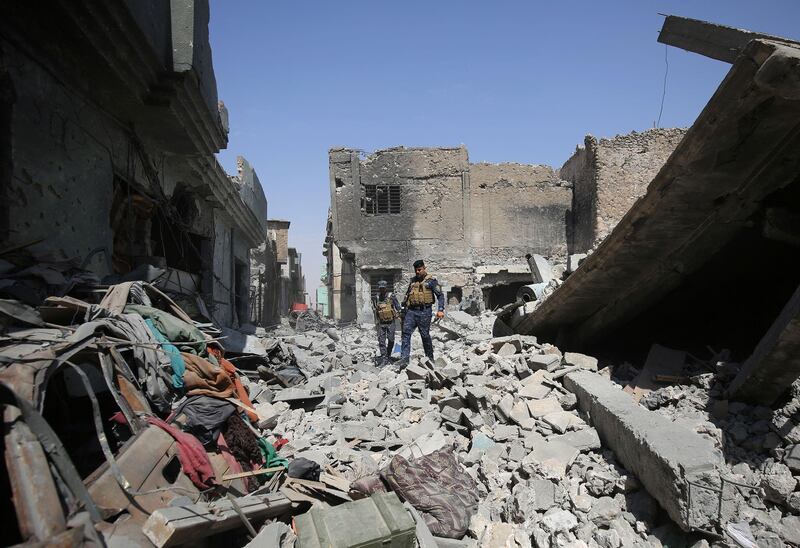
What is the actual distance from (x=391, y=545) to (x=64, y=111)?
4.25m

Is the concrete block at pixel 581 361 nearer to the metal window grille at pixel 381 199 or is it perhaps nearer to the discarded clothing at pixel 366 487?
the discarded clothing at pixel 366 487

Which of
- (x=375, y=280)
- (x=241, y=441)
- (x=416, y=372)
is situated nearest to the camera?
(x=241, y=441)

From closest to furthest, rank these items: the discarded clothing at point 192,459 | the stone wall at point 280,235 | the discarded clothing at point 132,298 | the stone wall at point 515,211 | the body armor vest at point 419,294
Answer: the discarded clothing at point 192,459
the discarded clothing at point 132,298
the body armor vest at point 419,294
the stone wall at point 515,211
the stone wall at point 280,235

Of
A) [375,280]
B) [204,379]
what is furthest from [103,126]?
[375,280]

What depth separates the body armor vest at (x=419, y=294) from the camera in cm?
727

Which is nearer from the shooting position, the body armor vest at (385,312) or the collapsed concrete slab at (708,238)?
the collapsed concrete slab at (708,238)

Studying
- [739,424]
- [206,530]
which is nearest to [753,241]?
[739,424]

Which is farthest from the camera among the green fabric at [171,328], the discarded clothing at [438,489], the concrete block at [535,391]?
the concrete block at [535,391]

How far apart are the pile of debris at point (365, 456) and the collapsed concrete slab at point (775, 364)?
Answer: 118 millimetres

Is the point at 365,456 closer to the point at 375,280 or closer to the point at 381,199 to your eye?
the point at 375,280

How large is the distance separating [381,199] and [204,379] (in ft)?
55.9

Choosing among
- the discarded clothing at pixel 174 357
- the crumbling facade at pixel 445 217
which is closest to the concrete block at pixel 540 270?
the discarded clothing at pixel 174 357

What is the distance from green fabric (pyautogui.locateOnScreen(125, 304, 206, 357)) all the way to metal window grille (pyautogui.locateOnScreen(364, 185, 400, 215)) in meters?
16.2

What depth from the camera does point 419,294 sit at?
7262mm
